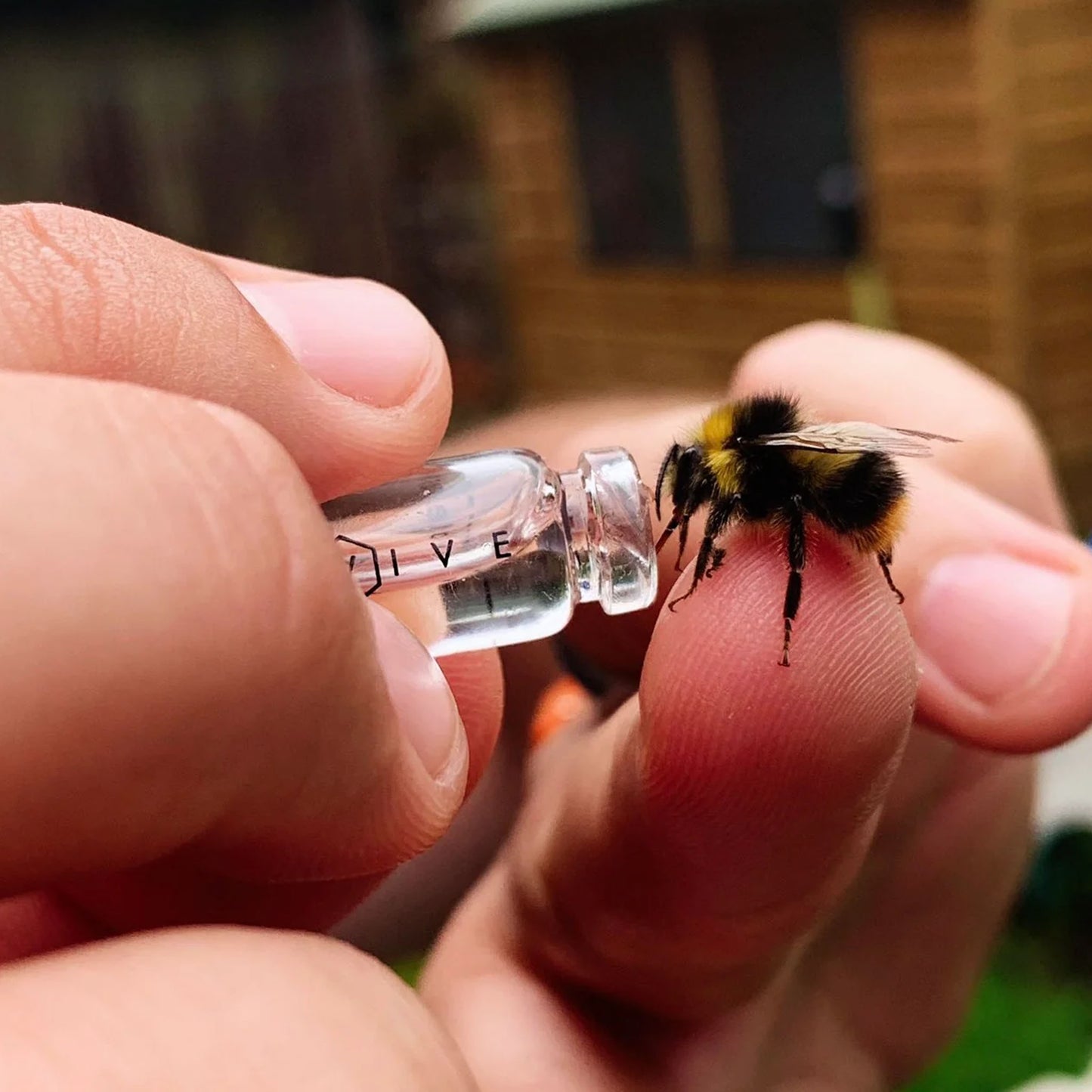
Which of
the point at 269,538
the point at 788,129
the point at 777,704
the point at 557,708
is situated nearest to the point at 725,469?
the point at 777,704

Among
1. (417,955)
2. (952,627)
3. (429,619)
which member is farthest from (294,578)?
(417,955)

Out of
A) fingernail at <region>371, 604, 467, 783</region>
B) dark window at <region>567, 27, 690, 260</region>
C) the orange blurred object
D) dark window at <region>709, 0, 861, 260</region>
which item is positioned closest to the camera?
fingernail at <region>371, 604, 467, 783</region>

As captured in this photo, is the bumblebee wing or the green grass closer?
the bumblebee wing

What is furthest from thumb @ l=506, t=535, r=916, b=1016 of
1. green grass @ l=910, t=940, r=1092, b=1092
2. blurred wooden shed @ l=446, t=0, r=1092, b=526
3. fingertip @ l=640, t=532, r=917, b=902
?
blurred wooden shed @ l=446, t=0, r=1092, b=526

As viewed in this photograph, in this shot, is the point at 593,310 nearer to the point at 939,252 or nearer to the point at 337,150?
the point at 337,150

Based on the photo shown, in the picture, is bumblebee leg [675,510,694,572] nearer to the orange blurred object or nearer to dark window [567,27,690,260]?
the orange blurred object

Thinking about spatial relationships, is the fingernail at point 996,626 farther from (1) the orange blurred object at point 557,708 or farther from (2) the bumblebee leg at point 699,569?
(1) the orange blurred object at point 557,708
